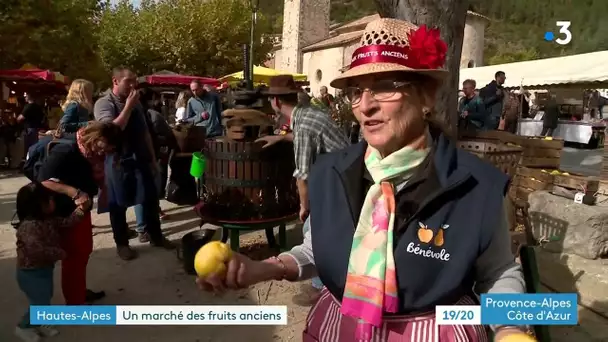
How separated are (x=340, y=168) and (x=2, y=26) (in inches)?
667

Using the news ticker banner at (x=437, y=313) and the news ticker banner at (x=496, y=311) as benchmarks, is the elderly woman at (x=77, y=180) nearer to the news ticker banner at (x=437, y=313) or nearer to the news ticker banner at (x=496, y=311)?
the news ticker banner at (x=437, y=313)

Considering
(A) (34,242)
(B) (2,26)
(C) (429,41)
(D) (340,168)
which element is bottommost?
(A) (34,242)

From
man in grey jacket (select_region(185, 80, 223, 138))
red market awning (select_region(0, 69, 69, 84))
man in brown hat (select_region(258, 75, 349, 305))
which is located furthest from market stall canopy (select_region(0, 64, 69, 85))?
man in brown hat (select_region(258, 75, 349, 305))

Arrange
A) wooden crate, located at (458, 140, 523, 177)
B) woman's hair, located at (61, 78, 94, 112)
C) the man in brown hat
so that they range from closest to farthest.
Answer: the man in brown hat, wooden crate, located at (458, 140, 523, 177), woman's hair, located at (61, 78, 94, 112)

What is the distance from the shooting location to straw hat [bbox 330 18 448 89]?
4.67ft

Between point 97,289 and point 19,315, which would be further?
point 97,289

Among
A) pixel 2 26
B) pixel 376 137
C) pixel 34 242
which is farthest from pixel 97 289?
pixel 2 26

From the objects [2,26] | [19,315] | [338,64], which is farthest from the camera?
[338,64]

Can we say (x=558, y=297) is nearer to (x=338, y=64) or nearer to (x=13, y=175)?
(x=13, y=175)

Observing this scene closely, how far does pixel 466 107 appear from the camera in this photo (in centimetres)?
853

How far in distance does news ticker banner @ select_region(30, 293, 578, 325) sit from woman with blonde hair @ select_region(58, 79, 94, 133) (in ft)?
7.38

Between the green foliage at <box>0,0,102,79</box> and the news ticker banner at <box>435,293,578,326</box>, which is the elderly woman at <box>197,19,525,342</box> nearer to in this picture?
the news ticker banner at <box>435,293,578,326</box>

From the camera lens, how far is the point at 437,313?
1.42 metres

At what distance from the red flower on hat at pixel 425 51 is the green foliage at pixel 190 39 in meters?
27.8
